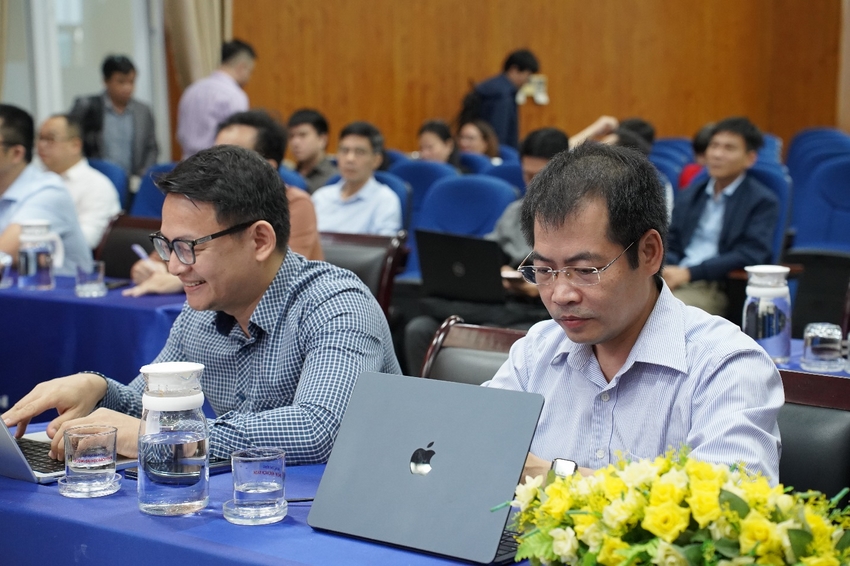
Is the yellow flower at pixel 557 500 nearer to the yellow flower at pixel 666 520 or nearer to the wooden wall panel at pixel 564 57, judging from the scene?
the yellow flower at pixel 666 520

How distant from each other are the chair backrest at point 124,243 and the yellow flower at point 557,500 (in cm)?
347

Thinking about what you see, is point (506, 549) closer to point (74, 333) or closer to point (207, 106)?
point (74, 333)

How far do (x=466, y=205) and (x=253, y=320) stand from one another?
3390 mm

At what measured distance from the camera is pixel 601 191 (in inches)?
59.7

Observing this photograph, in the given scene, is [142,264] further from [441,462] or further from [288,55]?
[288,55]

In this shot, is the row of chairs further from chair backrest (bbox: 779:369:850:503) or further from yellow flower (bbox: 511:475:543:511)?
yellow flower (bbox: 511:475:543:511)

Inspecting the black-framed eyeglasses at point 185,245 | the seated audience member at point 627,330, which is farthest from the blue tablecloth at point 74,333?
the seated audience member at point 627,330

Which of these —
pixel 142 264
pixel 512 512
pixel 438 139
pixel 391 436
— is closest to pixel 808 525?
pixel 512 512

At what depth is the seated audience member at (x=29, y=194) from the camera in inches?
158

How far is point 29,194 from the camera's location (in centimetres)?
405

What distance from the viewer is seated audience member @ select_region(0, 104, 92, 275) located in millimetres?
4008

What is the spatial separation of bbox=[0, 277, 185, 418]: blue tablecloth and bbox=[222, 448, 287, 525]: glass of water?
187cm

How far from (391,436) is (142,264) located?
249 centimetres

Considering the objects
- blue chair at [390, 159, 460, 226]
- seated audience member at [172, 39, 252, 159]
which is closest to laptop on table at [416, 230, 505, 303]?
blue chair at [390, 159, 460, 226]
